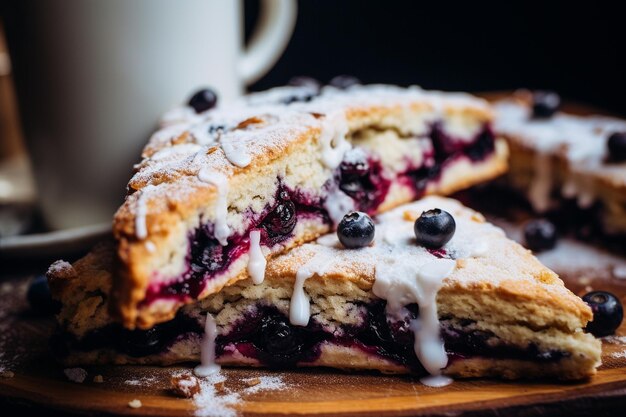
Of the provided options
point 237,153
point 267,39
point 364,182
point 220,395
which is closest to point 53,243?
point 237,153

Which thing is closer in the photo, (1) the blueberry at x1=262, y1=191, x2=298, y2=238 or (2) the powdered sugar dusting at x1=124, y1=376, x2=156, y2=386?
(2) the powdered sugar dusting at x1=124, y1=376, x2=156, y2=386

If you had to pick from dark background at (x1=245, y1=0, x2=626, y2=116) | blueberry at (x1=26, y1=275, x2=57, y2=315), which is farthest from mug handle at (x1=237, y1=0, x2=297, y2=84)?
dark background at (x1=245, y1=0, x2=626, y2=116)

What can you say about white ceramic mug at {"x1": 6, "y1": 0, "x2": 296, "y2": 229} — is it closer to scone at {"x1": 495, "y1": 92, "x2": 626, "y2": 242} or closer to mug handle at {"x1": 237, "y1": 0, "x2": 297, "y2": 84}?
mug handle at {"x1": 237, "y1": 0, "x2": 297, "y2": 84}

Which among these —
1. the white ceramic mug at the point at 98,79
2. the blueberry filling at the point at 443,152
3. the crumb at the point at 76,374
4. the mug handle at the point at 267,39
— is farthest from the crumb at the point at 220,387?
the mug handle at the point at 267,39

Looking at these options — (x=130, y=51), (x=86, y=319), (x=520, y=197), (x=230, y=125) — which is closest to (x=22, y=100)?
(x=130, y=51)

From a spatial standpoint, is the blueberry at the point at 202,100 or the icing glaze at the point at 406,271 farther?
the blueberry at the point at 202,100

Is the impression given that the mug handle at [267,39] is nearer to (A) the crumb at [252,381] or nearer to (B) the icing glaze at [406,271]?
(B) the icing glaze at [406,271]

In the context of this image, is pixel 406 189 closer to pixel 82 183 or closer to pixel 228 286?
pixel 228 286
